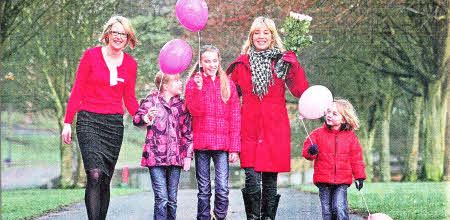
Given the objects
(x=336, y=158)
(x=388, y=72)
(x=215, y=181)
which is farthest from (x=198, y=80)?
(x=388, y=72)

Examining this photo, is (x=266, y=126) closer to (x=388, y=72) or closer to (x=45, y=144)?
(x=388, y=72)

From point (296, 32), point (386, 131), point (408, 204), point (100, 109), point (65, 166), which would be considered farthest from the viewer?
point (386, 131)

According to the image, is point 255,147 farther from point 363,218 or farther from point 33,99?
point 33,99

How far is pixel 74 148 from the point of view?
18484 millimetres

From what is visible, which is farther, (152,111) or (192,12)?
(192,12)

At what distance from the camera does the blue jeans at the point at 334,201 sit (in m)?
5.76

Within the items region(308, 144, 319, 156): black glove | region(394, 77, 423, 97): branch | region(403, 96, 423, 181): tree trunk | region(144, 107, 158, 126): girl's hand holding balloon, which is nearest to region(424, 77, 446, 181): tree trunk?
region(394, 77, 423, 97): branch

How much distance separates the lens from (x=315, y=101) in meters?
5.86

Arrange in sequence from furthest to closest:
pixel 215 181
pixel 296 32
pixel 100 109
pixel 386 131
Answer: pixel 386 131 < pixel 296 32 < pixel 215 181 < pixel 100 109

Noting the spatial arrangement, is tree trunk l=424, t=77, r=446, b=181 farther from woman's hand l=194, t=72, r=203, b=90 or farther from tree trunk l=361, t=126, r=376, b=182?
woman's hand l=194, t=72, r=203, b=90

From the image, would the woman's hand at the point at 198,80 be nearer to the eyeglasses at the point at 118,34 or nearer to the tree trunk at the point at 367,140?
the eyeglasses at the point at 118,34

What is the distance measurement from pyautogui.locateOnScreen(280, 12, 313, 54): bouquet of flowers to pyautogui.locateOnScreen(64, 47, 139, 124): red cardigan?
1.42 m

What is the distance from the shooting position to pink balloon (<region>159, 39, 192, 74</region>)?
5965mm

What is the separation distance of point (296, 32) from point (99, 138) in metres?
1.91
